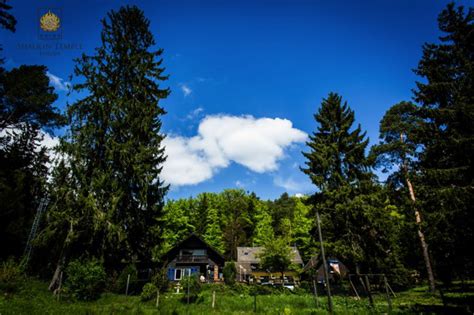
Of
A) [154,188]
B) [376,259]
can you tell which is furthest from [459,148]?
[154,188]

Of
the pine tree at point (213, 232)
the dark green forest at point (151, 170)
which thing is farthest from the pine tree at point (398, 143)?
the pine tree at point (213, 232)

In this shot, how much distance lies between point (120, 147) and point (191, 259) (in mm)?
24437

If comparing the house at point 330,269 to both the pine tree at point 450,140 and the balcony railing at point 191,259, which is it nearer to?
the balcony railing at point 191,259

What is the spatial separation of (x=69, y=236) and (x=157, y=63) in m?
15.4

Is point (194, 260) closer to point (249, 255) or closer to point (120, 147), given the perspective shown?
point (249, 255)

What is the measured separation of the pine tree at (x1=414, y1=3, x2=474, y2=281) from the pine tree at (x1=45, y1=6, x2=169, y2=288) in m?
17.8

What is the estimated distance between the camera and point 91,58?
1888cm

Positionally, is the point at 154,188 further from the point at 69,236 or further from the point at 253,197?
the point at 253,197

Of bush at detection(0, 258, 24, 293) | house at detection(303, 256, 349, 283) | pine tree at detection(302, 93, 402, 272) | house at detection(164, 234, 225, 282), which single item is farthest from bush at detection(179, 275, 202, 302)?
house at detection(303, 256, 349, 283)

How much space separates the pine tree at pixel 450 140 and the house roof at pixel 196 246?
29.8m

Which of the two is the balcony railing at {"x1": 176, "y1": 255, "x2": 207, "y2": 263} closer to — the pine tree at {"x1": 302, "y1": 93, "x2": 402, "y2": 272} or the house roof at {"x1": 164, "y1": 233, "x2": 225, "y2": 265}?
the house roof at {"x1": 164, "y1": 233, "x2": 225, "y2": 265}

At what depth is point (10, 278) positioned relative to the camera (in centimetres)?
1332

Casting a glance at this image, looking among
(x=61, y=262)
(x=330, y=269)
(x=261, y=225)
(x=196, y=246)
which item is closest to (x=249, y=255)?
(x=196, y=246)

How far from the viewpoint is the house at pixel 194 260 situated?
36.2 meters
